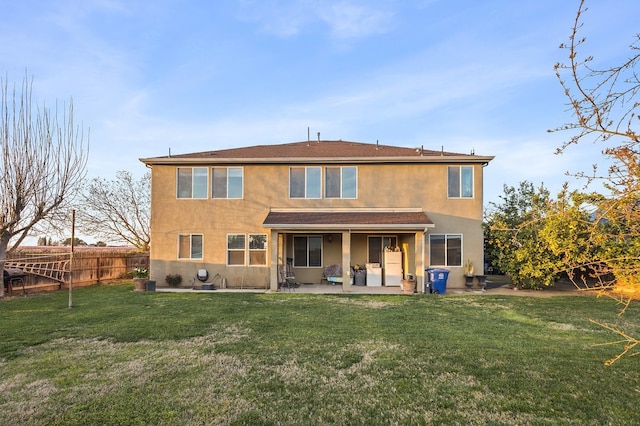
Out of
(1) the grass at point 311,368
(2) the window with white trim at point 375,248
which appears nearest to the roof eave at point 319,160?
(2) the window with white trim at point 375,248

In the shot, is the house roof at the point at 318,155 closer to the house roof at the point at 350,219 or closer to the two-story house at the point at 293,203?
the two-story house at the point at 293,203

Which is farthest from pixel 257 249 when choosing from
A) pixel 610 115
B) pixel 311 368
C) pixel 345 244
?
pixel 610 115

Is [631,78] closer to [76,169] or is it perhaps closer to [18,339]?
[18,339]

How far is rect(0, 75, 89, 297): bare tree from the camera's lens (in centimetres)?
1204

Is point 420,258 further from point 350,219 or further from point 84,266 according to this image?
point 84,266

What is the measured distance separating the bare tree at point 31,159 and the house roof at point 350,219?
7.18 m

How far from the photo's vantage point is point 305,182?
50.6 feet

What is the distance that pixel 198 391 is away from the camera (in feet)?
14.8

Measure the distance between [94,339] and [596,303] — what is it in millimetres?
13807

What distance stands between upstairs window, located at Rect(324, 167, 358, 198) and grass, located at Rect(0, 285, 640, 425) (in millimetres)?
6450

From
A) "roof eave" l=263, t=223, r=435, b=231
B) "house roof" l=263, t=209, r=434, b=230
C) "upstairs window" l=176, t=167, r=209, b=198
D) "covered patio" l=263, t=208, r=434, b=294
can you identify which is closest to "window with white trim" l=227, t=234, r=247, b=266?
"covered patio" l=263, t=208, r=434, b=294

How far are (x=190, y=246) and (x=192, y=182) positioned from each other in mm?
2721

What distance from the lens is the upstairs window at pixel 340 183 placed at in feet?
→ 50.2

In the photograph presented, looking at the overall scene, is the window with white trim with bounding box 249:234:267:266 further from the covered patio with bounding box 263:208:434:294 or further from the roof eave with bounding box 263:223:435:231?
the roof eave with bounding box 263:223:435:231
